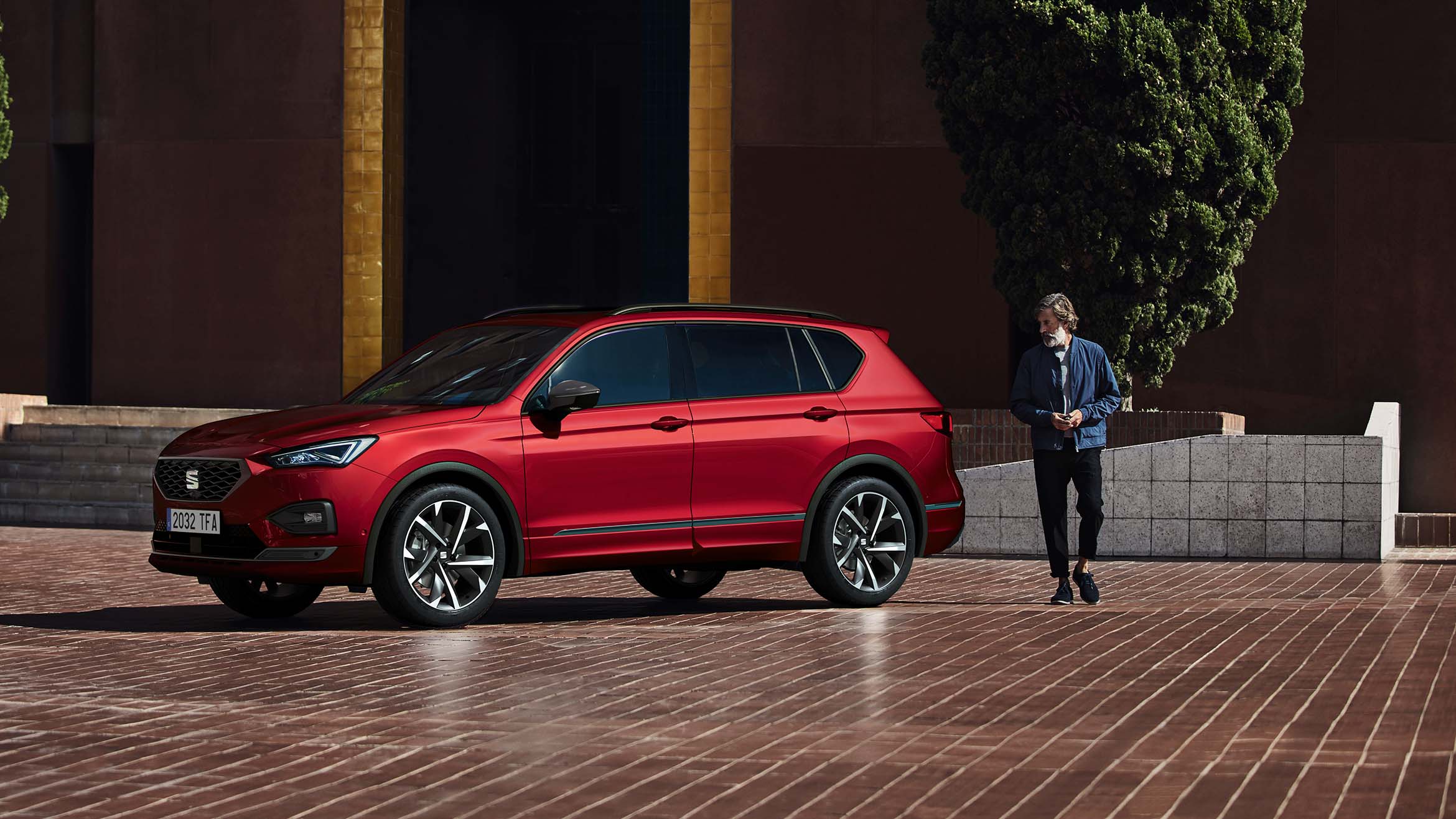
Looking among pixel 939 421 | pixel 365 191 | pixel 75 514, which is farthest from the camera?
pixel 365 191

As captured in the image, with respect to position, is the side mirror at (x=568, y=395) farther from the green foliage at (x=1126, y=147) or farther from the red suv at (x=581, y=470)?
the green foliage at (x=1126, y=147)

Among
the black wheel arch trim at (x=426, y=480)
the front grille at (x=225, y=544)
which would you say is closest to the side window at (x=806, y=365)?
the black wheel arch trim at (x=426, y=480)

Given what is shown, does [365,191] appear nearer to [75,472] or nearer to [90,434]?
[90,434]

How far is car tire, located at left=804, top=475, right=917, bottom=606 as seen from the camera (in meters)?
11.6

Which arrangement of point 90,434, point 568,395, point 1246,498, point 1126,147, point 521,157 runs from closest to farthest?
point 568,395 < point 1246,498 < point 1126,147 < point 90,434 < point 521,157

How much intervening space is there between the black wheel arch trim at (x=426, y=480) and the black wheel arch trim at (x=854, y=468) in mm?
1809

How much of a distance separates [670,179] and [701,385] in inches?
544

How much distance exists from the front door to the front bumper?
92cm

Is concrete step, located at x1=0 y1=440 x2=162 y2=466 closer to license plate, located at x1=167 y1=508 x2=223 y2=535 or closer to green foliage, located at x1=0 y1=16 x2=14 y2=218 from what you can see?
green foliage, located at x1=0 y1=16 x2=14 y2=218

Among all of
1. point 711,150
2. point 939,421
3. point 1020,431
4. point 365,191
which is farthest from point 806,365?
point 365,191

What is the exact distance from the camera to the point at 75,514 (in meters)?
19.5

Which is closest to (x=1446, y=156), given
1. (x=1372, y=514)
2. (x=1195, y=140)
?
(x=1195, y=140)

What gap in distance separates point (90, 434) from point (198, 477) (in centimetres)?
1120

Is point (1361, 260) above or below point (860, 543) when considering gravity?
above
